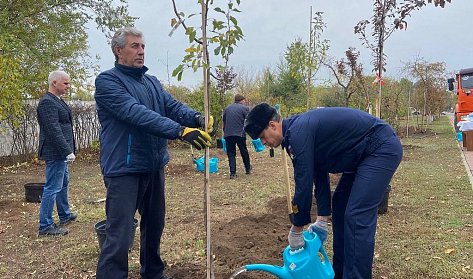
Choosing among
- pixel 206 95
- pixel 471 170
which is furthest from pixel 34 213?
pixel 471 170

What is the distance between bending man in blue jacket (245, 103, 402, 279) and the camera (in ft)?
8.91

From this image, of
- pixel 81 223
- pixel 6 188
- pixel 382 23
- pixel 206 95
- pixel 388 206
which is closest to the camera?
pixel 206 95

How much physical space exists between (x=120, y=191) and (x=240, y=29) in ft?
4.60

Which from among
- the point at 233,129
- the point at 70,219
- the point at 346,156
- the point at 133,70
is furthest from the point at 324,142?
the point at 233,129

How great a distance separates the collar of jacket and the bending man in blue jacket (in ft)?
3.00

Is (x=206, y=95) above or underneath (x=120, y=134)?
above

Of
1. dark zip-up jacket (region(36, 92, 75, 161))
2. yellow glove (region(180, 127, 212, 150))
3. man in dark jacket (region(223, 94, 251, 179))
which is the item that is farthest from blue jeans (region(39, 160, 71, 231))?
man in dark jacket (region(223, 94, 251, 179))

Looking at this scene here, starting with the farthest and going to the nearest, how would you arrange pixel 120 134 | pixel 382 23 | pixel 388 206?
1. pixel 382 23
2. pixel 388 206
3. pixel 120 134

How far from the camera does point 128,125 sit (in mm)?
2926

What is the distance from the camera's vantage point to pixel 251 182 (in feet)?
27.3

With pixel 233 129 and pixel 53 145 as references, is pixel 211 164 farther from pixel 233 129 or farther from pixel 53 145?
pixel 53 145

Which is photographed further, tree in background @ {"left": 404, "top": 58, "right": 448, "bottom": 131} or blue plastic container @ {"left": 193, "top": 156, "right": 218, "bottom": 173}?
tree in background @ {"left": 404, "top": 58, "right": 448, "bottom": 131}

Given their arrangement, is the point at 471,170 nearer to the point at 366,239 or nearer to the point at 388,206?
the point at 388,206

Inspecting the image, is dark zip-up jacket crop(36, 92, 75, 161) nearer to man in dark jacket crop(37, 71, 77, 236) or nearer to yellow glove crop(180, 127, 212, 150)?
man in dark jacket crop(37, 71, 77, 236)
